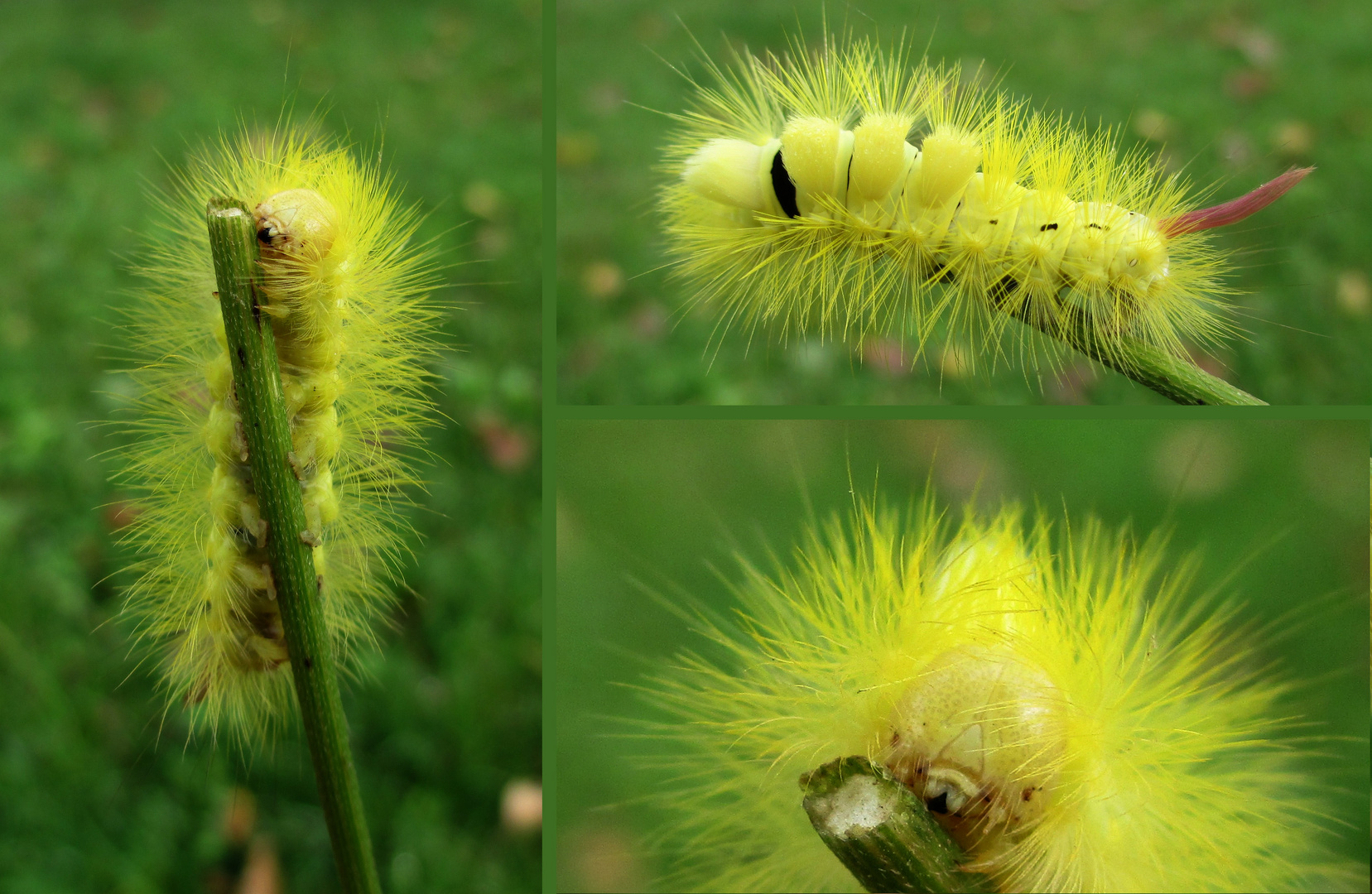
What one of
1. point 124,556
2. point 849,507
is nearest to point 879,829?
point 849,507

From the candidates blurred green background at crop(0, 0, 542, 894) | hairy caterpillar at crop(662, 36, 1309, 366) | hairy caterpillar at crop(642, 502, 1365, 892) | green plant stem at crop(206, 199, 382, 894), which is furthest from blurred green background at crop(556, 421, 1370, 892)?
green plant stem at crop(206, 199, 382, 894)

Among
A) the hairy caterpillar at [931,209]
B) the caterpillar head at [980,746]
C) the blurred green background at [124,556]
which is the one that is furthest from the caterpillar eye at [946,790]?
the blurred green background at [124,556]

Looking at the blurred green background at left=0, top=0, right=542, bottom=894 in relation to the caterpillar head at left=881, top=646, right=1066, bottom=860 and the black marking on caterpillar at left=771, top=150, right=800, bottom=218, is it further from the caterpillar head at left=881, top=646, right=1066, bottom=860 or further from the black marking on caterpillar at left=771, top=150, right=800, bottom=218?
the caterpillar head at left=881, top=646, right=1066, bottom=860

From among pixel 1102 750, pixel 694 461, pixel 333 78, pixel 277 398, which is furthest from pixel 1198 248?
pixel 333 78

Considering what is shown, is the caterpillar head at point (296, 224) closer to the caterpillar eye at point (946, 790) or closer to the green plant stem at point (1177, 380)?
the caterpillar eye at point (946, 790)

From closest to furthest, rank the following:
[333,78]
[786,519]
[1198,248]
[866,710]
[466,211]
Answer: [866,710]
[1198,248]
[786,519]
[466,211]
[333,78]

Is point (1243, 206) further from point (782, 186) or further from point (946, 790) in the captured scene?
point (946, 790)

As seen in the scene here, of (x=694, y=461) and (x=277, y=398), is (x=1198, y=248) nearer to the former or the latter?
(x=694, y=461)
